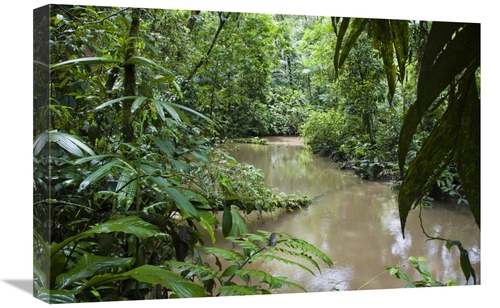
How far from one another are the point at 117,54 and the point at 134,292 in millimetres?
1147

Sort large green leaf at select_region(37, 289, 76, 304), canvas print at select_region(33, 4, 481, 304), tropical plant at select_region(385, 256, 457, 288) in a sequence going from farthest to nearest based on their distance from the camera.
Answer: tropical plant at select_region(385, 256, 457, 288) → canvas print at select_region(33, 4, 481, 304) → large green leaf at select_region(37, 289, 76, 304)

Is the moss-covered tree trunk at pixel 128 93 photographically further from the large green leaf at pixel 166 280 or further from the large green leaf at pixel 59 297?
the large green leaf at pixel 166 280

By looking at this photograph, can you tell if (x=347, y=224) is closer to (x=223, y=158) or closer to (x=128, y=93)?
(x=223, y=158)

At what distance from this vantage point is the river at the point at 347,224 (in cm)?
290

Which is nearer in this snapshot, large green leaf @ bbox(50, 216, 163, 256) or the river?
large green leaf @ bbox(50, 216, 163, 256)

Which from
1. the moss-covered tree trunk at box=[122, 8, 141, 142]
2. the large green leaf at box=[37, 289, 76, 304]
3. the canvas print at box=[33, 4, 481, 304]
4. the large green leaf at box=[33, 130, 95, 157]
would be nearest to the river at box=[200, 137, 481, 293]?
the canvas print at box=[33, 4, 481, 304]

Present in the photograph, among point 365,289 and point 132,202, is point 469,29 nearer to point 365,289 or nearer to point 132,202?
point 132,202

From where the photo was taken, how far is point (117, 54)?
102 inches

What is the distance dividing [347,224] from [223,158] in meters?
0.82

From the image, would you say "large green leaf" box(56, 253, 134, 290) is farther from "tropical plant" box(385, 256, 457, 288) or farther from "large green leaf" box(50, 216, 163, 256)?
"tropical plant" box(385, 256, 457, 288)

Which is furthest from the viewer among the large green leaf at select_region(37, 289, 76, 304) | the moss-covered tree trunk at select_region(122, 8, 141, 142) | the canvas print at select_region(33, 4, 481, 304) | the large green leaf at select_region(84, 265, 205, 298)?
the moss-covered tree trunk at select_region(122, 8, 141, 142)

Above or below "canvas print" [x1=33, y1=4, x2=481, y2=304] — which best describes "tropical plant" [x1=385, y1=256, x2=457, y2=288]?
below

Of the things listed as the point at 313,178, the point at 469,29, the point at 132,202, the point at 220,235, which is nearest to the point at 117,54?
the point at 132,202

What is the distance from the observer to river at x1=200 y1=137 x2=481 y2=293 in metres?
2.90
